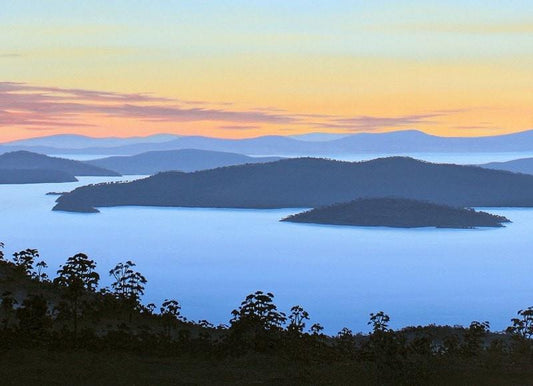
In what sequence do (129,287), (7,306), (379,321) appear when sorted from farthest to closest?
(129,287) < (379,321) < (7,306)

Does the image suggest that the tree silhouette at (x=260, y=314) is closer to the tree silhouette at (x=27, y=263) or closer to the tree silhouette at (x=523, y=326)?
the tree silhouette at (x=523, y=326)

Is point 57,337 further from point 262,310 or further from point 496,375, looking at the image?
point 496,375

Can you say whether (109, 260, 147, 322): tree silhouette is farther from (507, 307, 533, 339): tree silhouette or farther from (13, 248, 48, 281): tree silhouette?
(507, 307, 533, 339): tree silhouette

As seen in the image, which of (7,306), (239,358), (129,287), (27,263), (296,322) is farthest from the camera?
(27,263)

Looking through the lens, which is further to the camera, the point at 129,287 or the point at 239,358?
the point at 129,287

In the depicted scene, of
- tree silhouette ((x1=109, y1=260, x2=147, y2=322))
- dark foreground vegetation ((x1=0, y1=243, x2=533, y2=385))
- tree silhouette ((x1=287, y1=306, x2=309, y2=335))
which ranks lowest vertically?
dark foreground vegetation ((x1=0, y1=243, x2=533, y2=385))

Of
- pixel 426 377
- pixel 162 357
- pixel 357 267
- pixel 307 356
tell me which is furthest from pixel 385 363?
pixel 357 267

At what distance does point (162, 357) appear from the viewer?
26.2m

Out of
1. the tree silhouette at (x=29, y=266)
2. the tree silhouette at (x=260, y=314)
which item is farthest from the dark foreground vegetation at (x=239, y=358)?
the tree silhouette at (x=29, y=266)

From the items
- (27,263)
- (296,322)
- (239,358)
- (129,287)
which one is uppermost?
(27,263)

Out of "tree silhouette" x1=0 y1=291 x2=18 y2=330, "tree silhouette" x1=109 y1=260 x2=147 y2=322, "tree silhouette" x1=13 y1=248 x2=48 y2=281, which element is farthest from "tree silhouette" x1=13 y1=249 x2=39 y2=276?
"tree silhouette" x1=0 y1=291 x2=18 y2=330

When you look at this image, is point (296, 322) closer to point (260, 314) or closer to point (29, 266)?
point (260, 314)

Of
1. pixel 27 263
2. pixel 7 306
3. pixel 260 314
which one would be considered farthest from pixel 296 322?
pixel 27 263

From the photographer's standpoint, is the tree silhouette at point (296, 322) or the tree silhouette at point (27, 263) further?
the tree silhouette at point (27, 263)
